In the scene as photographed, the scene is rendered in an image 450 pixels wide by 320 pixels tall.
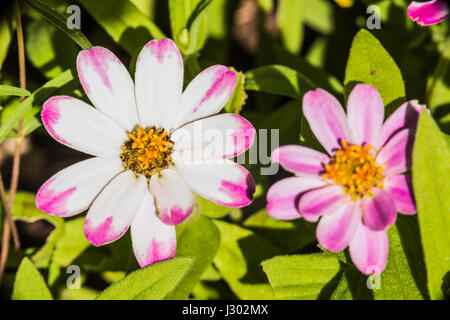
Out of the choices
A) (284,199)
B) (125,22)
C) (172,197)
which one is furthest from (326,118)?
(125,22)

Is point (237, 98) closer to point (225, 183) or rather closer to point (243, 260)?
point (225, 183)

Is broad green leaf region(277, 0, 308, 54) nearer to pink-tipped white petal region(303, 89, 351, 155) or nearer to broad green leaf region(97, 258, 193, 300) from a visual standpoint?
pink-tipped white petal region(303, 89, 351, 155)

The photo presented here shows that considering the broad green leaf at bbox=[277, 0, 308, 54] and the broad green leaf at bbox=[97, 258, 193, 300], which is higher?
the broad green leaf at bbox=[277, 0, 308, 54]

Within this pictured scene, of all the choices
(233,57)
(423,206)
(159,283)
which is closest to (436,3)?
(423,206)

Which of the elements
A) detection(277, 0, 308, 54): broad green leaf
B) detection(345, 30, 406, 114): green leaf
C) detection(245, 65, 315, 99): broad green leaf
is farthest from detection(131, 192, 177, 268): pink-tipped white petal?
detection(277, 0, 308, 54): broad green leaf

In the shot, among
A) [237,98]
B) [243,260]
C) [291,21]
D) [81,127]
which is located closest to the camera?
[81,127]

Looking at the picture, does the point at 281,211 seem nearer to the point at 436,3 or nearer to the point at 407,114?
the point at 407,114

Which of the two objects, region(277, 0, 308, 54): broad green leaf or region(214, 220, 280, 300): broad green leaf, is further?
region(277, 0, 308, 54): broad green leaf
